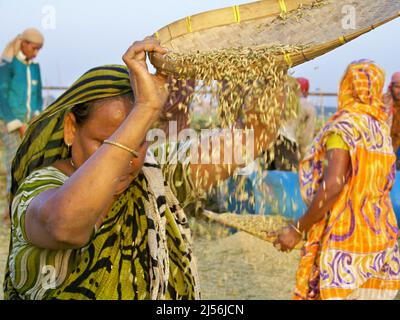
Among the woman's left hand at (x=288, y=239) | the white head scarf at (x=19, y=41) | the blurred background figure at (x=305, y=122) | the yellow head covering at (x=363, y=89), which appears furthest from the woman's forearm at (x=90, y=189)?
the blurred background figure at (x=305, y=122)

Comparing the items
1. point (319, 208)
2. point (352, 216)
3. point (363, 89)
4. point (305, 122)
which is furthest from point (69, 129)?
point (305, 122)

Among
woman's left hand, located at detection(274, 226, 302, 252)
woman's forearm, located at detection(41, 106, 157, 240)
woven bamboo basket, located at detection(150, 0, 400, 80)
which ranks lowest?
woman's left hand, located at detection(274, 226, 302, 252)

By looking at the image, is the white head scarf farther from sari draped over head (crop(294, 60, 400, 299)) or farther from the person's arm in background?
sari draped over head (crop(294, 60, 400, 299))

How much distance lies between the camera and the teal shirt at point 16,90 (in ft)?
23.9

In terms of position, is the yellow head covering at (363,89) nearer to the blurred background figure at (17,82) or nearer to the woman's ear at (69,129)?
the woman's ear at (69,129)

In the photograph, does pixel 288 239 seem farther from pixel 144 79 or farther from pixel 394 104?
pixel 394 104

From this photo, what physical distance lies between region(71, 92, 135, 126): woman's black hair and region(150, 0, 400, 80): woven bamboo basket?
0.96 ft

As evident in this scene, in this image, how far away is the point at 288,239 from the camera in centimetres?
360

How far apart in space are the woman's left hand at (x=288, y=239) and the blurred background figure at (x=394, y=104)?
394 cm

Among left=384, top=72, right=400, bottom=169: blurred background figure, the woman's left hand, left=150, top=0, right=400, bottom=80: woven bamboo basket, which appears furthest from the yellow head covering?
left=384, top=72, right=400, bottom=169: blurred background figure

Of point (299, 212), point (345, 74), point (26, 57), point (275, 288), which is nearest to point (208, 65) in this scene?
point (345, 74)

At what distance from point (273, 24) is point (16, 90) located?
5.31m

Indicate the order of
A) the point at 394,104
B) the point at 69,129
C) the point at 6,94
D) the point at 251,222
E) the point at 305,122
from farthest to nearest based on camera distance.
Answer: the point at 305,122
the point at 394,104
the point at 6,94
the point at 251,222
the point at 69,129

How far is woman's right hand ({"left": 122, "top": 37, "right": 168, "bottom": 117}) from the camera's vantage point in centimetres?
190
